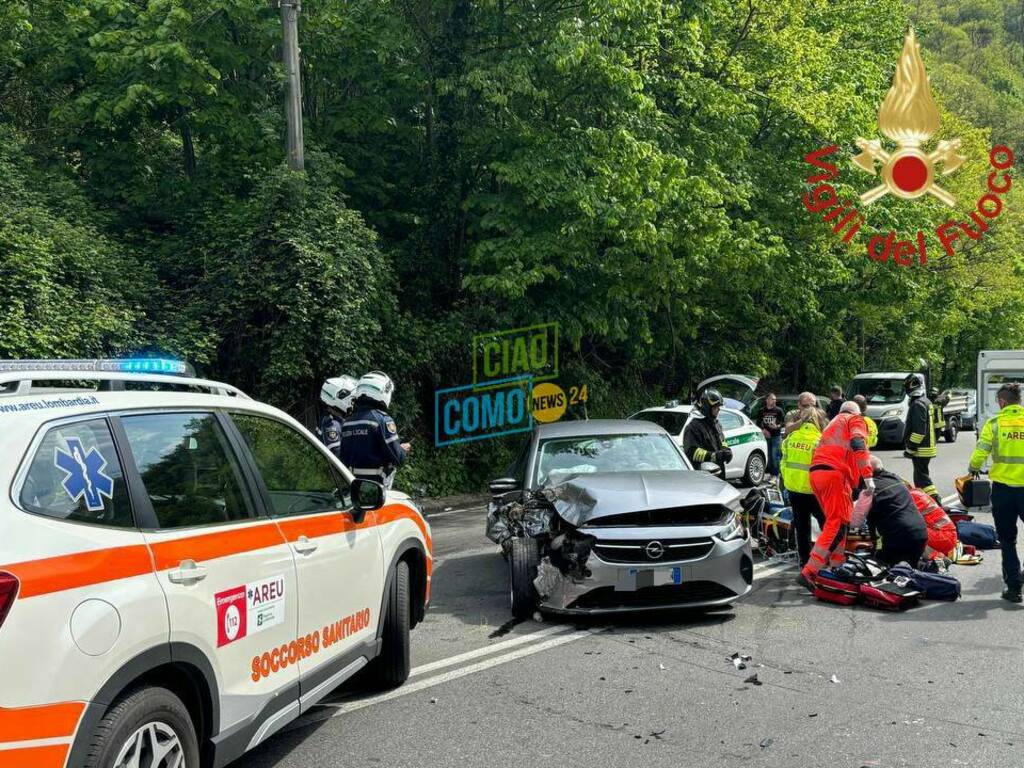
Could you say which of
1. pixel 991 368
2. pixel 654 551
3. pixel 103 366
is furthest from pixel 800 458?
pixel 991 368

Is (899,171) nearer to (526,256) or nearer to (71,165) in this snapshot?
(526,256)

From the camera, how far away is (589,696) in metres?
5.48

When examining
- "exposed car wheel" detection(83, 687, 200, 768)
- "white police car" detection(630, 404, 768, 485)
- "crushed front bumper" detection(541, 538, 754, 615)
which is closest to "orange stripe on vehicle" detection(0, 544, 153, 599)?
"exposed car wheel" detection(83, 687, 200, 768)

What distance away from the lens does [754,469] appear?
60.7 feet

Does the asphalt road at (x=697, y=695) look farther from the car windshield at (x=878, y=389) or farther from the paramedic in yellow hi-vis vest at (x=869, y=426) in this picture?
the car windshield at (x=878, y=389)

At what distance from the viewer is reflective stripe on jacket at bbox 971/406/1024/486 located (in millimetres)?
7883

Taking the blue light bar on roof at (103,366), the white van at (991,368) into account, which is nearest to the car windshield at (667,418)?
the white van at (991,368)

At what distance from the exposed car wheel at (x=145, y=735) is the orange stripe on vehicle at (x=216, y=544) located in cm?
45

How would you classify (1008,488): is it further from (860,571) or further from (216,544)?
(216,544)

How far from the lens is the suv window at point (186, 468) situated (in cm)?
358

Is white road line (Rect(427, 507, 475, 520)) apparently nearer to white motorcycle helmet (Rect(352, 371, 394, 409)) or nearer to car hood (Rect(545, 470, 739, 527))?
white motorcycle helmet (Rect(352, 371, 394, 409))

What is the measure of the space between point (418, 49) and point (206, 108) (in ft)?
13.4

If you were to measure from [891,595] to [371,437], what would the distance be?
4428mm

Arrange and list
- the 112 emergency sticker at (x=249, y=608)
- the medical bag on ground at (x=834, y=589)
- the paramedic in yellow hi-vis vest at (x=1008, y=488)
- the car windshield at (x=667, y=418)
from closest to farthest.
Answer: the 112 emergency sticker at (x=249, y=608), the medical bag on ground at (x=834, y=589), the paramedic in yellow hi-vis vest at (x=1008, y=488), the car windshield at (x=667, y=418)
